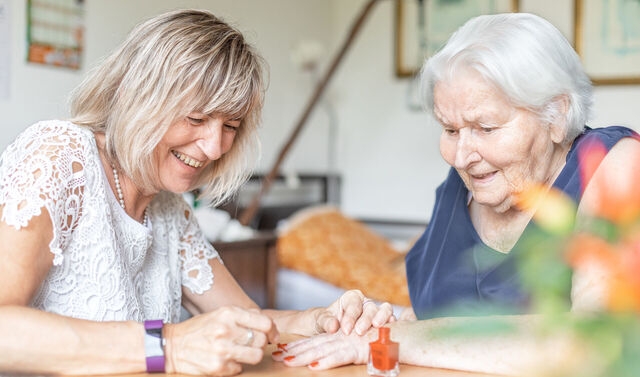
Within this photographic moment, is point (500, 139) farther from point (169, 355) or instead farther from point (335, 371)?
point (169, 355)

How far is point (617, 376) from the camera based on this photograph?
0.33 m

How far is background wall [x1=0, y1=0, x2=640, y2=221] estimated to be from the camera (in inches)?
155

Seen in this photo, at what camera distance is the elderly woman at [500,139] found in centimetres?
107

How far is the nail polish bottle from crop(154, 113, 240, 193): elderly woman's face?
50 cm

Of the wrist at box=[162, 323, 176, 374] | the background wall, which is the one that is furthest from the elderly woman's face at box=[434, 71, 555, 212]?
the background wall

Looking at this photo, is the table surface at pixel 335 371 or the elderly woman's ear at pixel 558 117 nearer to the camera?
the table surface at pixel 335 371

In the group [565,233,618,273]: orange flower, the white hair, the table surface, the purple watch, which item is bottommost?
the table surface

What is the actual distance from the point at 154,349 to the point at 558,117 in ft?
2.71

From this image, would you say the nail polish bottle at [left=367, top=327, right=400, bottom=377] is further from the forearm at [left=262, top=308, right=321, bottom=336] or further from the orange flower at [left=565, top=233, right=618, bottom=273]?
the orange flower at [left=565, top=233, right=618, bottom=273]

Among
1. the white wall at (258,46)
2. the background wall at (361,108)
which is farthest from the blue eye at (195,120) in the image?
the background wall at (361,108)

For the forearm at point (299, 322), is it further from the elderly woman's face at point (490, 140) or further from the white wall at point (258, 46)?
the white wall at point (258, 46)

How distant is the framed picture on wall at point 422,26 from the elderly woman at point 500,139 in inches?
122

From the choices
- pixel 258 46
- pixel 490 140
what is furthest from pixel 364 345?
pixel 258 46

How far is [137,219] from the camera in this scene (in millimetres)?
1326
